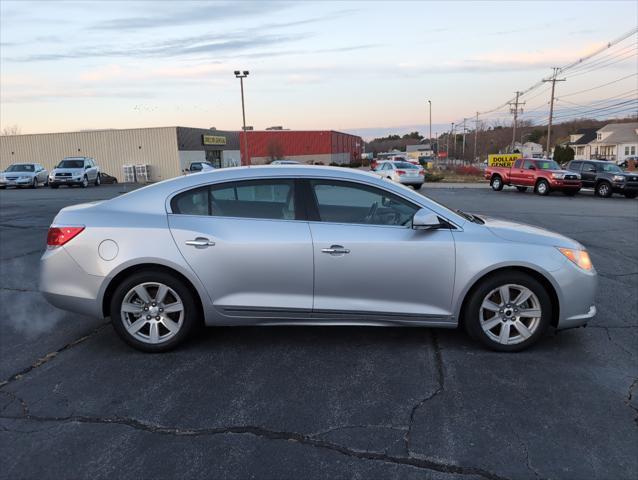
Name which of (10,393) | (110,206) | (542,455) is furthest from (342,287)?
(10,393)

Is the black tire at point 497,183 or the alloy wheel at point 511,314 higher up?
the alloy wheel at point 511,314

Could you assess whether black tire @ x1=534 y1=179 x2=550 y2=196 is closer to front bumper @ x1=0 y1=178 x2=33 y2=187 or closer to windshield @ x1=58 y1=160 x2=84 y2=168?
windshield @ x1=58 y1=160 x2=84 y2=168

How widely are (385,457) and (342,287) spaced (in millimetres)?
1563

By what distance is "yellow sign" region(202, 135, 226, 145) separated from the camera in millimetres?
58188

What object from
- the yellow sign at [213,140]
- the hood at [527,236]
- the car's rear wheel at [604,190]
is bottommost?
the car's rear wheel at [604,190]

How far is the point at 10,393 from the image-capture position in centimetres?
372

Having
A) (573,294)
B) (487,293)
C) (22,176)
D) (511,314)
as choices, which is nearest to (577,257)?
(573,294)

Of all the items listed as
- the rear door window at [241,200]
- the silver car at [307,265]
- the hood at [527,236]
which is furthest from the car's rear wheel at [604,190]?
the rear door window at [241,200]

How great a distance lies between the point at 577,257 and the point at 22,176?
35.9 meters

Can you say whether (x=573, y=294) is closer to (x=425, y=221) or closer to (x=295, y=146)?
(x=425, y=221)

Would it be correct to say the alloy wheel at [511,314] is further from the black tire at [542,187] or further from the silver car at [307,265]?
the black tire at [542,187]

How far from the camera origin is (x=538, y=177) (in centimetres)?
2486

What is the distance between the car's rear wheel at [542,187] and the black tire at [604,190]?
2597 mm

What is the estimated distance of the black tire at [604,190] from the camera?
24094 mm
